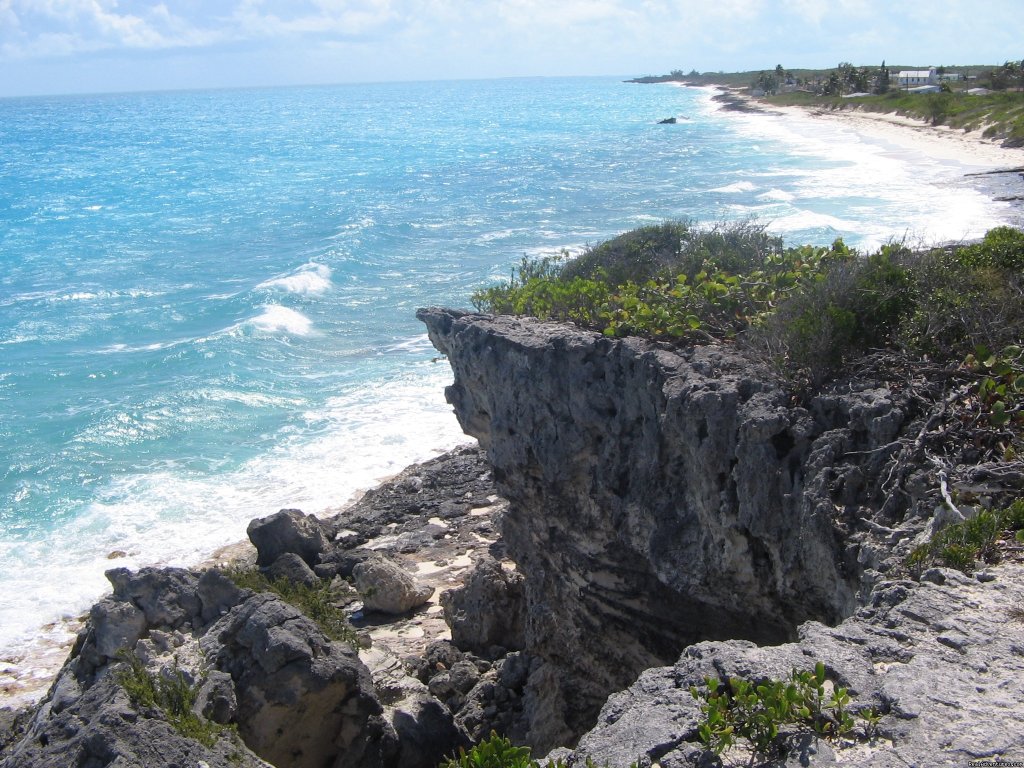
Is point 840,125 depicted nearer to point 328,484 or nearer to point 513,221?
point 513,221

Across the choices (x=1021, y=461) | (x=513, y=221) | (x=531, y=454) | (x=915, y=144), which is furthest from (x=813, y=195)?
(x=1021, y=461)

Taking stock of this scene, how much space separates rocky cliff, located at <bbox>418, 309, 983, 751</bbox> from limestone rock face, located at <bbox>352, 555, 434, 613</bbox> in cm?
262

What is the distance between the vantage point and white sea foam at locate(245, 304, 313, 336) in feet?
97.1

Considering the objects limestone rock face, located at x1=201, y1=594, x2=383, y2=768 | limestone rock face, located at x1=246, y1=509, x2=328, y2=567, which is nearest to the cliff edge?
limestone rock face, located at x1=201, y1=594, x2=383, y2=768

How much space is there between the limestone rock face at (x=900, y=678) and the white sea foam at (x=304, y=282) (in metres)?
29.5

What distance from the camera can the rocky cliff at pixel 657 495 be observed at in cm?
721

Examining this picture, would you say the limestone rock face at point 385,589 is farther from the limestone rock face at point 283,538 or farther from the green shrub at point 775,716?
the green shrub at point 775,716

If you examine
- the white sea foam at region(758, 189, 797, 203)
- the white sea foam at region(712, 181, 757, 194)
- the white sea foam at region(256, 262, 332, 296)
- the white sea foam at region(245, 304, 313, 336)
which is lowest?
the white sea foam at region(245, 304, 313, 336)

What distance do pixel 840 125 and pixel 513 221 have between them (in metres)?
44.9

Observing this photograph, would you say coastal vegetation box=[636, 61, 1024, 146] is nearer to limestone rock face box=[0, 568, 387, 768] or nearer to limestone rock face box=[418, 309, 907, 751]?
limestone rock face box=[418, 309, 907, 751]

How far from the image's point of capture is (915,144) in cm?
5706

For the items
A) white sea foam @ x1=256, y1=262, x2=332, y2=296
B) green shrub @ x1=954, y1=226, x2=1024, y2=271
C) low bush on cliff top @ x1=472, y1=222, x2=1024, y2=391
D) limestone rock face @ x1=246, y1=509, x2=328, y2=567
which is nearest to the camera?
low bush on cliff top @ x1=472, y1=222, x2=1024, y2=391

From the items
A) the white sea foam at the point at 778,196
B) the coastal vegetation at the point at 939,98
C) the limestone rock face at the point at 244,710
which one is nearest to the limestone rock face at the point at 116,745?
the limestone rock face at the point at 244,710

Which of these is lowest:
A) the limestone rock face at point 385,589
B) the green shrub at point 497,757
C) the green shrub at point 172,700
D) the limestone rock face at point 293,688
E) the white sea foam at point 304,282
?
the limestone rock face at point 385,589
